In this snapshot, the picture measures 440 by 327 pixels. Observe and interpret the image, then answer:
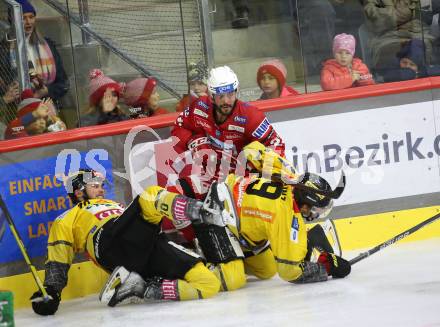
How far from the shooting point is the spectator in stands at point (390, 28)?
Result: 751 centimetres

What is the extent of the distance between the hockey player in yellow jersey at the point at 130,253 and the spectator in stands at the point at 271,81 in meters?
1.41

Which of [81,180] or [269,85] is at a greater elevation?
[269,85]

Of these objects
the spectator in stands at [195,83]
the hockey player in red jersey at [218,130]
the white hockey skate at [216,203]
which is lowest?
the white hockey skate at [216,203]

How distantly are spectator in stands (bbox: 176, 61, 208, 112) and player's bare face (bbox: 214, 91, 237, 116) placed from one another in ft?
1.45

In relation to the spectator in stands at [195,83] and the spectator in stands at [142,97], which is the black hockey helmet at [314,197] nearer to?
the spectator in stands at [195,83]

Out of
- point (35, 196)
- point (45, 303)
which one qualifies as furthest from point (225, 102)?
point (45, 303)

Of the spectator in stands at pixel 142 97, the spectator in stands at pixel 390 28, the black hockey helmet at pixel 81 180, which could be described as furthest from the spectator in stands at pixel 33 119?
the spectator in stands at pixel 390 28

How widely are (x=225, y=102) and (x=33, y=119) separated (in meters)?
1.23

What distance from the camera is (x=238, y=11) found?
285 inches

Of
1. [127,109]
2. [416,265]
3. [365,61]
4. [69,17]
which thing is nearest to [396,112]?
[365,61]

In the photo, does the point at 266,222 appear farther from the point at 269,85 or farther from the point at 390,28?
the point at 390,28

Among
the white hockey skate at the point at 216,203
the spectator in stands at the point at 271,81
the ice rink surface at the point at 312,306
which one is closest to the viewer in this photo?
the ice rink surface at the point at 312,306

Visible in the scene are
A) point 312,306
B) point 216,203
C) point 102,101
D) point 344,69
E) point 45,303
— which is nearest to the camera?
point 312,306

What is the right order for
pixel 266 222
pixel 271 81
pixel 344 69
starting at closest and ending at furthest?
pixel 266 222, pixel 271 81, pixel 344 69
